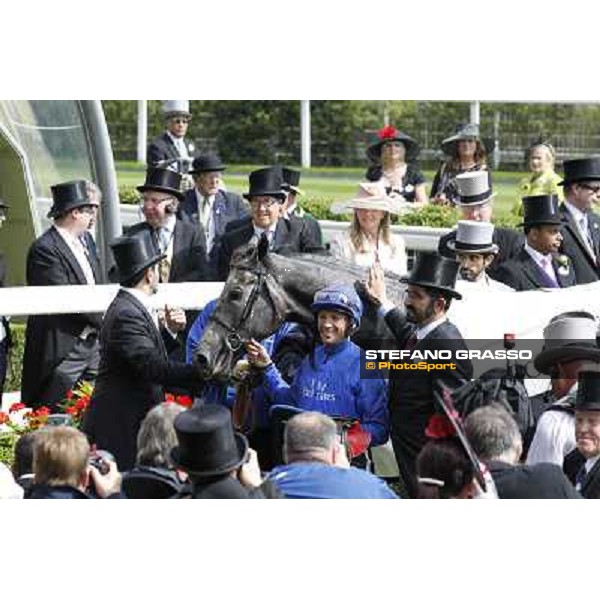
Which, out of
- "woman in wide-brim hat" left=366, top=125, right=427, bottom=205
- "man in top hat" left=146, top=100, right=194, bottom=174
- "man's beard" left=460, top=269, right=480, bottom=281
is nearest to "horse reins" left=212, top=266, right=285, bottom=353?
"man's beard" left=460, top=269, right=480, bottom=281

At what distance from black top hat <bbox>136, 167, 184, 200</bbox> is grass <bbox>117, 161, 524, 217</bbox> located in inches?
98.4

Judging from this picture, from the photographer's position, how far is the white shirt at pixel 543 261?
11.0 metres

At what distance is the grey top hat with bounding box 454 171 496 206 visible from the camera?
11883mm

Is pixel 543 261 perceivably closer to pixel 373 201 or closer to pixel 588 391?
pixel 373 201

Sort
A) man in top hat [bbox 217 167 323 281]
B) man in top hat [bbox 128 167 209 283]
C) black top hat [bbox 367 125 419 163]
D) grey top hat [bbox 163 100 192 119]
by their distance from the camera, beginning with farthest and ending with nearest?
1. black top hat [bbox 367 125 419 163]
2. grey top hat [bbox 163 100 192 119]
3. man in top hat [bbox 217 167 323 281]
4. man in top hat [bbox 128 167 209 283]

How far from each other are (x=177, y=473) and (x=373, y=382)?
1.56 meters

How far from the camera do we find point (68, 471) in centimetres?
824

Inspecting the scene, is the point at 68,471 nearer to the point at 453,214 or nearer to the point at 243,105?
the point at 453,214

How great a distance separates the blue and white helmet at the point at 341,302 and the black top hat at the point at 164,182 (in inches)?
76.9

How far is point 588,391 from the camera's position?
919cm

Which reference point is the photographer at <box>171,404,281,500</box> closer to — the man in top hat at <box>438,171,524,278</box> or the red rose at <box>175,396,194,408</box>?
the red rose at <box>175,396,194,408</box>

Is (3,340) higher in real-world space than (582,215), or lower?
lower

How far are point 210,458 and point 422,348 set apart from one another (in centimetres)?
193

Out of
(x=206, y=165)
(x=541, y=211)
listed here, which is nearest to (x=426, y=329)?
(x=541, y=211)
